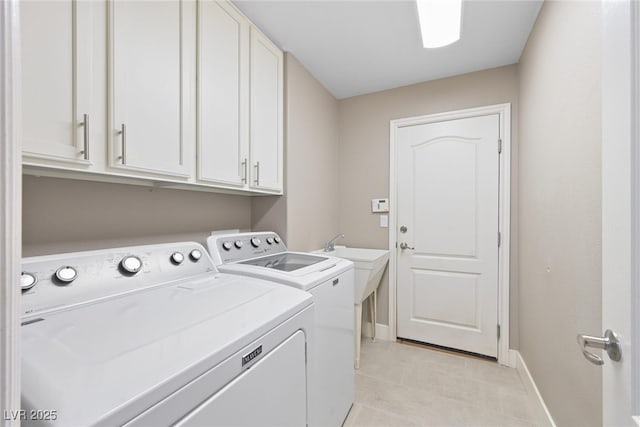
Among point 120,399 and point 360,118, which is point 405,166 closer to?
point 360,118

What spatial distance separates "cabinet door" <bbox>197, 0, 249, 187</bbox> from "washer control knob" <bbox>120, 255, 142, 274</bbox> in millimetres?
477

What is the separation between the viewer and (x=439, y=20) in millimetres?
1611

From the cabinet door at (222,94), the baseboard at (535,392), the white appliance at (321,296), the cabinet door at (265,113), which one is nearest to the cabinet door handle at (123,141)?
the cabinet door at (222,94)

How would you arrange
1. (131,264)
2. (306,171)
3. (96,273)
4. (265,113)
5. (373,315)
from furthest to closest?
(373,315)
(306,171)
(265,113)
(131,264)
(96,273)

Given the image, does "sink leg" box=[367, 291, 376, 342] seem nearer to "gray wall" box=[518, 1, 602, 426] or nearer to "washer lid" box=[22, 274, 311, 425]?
"gray wall" box=[518, 1, 602, 426]

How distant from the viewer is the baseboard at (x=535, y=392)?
1.55m

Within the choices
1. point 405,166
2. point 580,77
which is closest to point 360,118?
point 405,166

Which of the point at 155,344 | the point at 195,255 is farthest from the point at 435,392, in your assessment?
the point at 155,344

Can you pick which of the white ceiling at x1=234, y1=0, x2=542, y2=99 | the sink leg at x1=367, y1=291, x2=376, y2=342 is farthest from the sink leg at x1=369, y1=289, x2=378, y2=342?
the white ceiling at x1=234, y1=0, x2=542, y2=99

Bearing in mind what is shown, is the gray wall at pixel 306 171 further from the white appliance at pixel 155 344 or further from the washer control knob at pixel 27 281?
the washer control knob at pixel 27 281

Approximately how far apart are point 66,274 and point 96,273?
8 cm

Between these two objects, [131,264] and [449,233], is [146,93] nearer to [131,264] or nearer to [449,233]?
[131,264]

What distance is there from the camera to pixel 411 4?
1599mm

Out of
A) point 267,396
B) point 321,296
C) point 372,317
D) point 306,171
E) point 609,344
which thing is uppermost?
point 306,171
